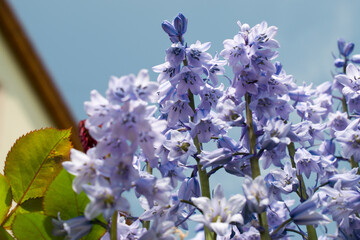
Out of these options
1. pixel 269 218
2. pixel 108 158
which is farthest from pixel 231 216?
pixel 269 218

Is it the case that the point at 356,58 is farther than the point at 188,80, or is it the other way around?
the point at 356,58

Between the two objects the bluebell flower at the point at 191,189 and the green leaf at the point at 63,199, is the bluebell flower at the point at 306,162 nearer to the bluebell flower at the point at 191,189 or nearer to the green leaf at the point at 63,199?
the bluebell flower at the point at 191,189

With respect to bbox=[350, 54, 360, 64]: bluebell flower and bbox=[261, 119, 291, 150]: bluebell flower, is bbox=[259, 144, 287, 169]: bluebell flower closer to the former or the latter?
bbox=[261, 119, 291, 150]: bluebell flower

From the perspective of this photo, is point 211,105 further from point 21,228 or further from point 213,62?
point 21,228

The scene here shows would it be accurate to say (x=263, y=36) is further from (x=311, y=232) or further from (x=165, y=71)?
(x=311, y=232)

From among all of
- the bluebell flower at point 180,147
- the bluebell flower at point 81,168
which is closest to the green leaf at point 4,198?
the bluebell flower at point 81,168

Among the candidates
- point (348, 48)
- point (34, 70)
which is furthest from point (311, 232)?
point (34, 70)

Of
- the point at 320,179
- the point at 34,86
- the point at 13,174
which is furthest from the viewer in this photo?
the point at 34,86
